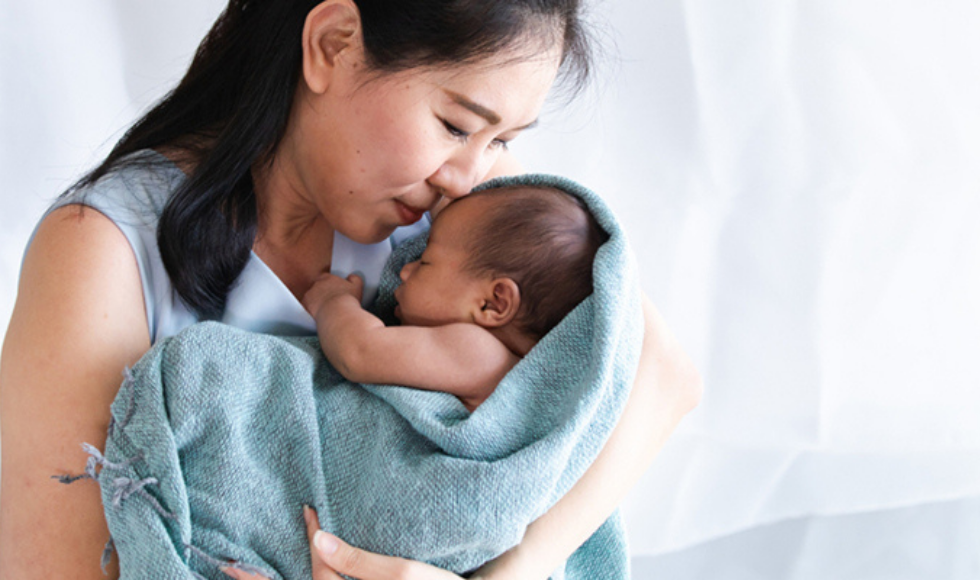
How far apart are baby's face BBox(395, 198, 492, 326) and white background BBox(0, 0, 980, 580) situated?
0.72m

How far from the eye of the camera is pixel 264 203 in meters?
1.45

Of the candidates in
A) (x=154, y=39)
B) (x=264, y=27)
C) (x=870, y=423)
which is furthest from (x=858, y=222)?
(x=154, y=39)

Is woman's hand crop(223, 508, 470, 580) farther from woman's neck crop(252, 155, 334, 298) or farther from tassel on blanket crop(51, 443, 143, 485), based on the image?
woman's neck crop(252, 155, 334, 298)

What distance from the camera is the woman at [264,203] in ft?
3.75

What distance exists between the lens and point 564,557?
1292 mm

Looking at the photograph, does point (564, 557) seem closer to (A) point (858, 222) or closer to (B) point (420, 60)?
(B) point (420, 60)

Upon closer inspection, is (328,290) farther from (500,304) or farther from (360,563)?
(360,563)

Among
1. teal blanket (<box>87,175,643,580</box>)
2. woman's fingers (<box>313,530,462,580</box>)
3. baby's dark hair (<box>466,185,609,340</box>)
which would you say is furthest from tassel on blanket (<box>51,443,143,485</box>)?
baby's dark hair (<box>466,185,609,340</box>)

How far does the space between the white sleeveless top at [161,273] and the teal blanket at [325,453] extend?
0.16 m

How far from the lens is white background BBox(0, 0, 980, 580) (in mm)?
1962

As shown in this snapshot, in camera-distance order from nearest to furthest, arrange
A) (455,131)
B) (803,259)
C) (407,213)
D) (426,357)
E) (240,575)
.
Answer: (240,575), (426,357), (455,131), (407,213), (803,259)

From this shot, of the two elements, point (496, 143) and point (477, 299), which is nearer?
point (477, 299)

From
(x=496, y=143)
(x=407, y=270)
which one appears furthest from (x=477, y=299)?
(x=496, y=143)

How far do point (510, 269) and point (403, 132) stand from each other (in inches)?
8.8
